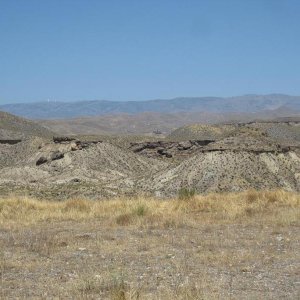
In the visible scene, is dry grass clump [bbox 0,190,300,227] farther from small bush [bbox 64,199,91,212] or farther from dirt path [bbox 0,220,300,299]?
dirt path [bbox 0,220,300,299]

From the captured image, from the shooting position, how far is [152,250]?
12797 mm

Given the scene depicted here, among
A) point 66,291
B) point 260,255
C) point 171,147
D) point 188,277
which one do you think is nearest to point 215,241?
point 260,255

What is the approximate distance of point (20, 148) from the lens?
68.8 meters

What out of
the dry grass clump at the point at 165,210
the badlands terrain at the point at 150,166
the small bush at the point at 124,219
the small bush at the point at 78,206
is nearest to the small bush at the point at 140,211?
the dry grass clump at the point at 165,210

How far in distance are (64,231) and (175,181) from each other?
1000 inches

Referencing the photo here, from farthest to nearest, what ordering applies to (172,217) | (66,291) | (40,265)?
(172,217) < (40,265) < (66,291)

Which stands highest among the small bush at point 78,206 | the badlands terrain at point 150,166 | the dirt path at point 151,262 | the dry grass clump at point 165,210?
the dirt path at point 151,262

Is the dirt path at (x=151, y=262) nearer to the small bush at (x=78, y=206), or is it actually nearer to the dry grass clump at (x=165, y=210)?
the dry grass clump at (x=165, y=210)

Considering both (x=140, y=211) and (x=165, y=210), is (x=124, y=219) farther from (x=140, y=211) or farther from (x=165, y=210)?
(x=165, y=210)

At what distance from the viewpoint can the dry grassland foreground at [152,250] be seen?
9242mm

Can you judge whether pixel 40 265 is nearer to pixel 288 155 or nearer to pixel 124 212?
pixel 124 212

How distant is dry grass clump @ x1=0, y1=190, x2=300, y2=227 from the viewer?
1742cm

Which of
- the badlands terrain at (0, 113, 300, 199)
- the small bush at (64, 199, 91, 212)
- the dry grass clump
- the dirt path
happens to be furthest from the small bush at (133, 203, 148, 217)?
the badlands terrain at (0, 113, 300, 199)

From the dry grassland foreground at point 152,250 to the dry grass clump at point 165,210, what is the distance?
0.12 feet
